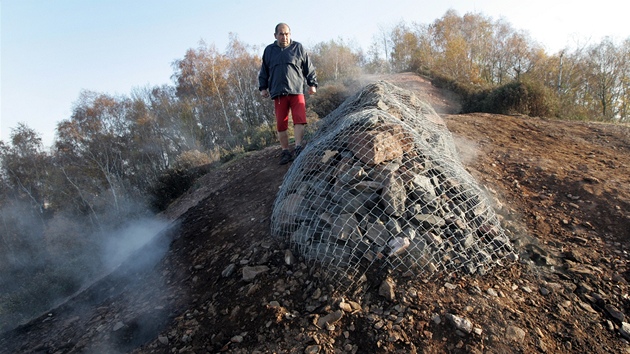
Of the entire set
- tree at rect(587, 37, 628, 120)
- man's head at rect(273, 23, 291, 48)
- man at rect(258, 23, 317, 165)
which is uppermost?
man's head at rect(273, 23, 291, 48)

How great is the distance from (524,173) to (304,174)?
103 inches

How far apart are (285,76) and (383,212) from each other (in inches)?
91.0

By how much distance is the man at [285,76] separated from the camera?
387cm

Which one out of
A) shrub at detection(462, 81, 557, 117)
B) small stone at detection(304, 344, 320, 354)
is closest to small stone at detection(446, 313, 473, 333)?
small stone at detection(304, 344, 320, 354)

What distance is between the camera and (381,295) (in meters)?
2.08

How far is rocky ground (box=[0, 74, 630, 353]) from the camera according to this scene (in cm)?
187

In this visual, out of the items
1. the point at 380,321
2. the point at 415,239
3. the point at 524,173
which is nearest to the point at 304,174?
the point at 415,239

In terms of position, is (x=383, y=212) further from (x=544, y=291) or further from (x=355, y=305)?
(x=544, y=291)

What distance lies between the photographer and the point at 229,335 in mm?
2062

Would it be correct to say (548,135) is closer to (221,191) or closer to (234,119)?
(221,191)

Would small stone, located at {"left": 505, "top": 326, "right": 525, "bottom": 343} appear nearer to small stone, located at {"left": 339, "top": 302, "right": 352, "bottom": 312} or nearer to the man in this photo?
small stone, located at {"left": 339, "top": 302, "right": 352, "bottom": 312}

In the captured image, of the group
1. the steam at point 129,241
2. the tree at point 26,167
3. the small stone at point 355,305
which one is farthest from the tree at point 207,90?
the small stone at point 355,305

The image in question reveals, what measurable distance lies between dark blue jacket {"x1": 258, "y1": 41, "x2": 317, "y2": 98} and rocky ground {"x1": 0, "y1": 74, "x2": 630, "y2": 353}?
1.21 metres

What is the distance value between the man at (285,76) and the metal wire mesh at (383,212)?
1383 millimetres
